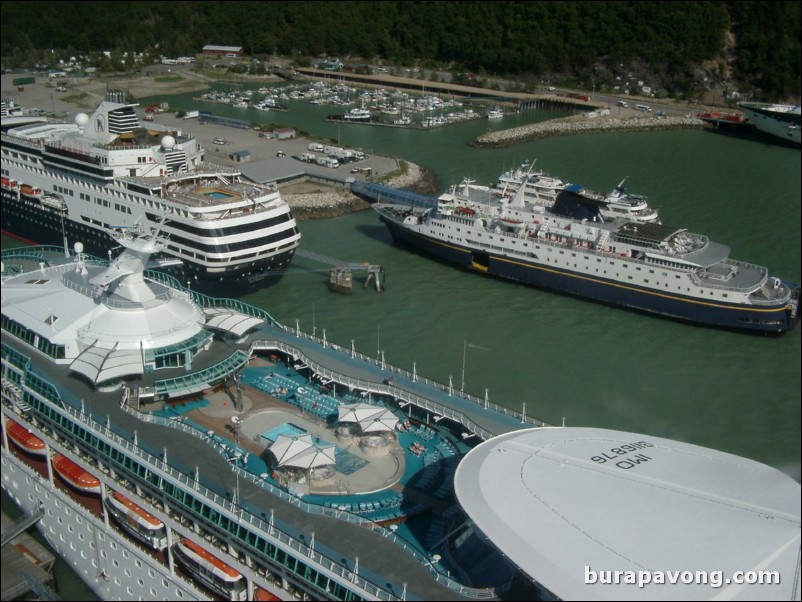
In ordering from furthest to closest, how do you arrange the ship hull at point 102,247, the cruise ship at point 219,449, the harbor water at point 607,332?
the ship hull at point 102,247
the harbor water at point 607,332
the cruise ship at point 219,449

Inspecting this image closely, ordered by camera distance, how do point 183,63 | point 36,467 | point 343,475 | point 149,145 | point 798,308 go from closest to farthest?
point 343,475
point 36,467
point 798,308
point 149,145
point 183,63

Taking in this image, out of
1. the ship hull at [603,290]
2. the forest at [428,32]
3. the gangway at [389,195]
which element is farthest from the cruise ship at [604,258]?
the forest at [428,32]

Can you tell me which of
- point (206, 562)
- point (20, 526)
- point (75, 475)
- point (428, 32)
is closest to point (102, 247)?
point (20, 526)

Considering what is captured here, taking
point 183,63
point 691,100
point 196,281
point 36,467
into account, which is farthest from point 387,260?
point 183,63

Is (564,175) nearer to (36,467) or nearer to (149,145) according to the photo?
(149,145)

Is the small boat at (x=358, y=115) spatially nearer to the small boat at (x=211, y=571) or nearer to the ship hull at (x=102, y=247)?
the ship hull at (x=102, y=247)
